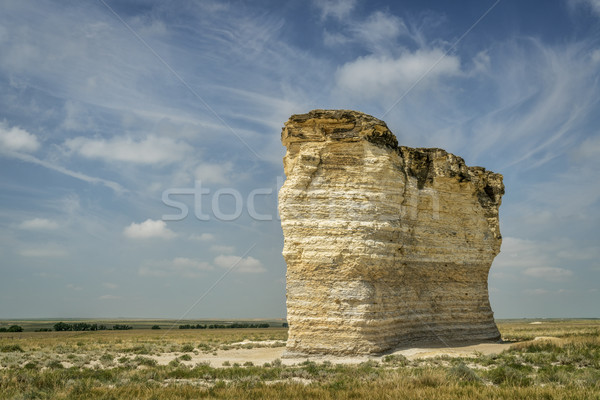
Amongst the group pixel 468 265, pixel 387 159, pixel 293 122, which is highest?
pixel 293 122

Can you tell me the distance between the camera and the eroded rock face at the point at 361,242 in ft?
54.2

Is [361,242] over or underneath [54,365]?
over

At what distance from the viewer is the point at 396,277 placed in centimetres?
1817

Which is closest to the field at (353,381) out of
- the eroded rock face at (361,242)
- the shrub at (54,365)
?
the shrub at (54,365)

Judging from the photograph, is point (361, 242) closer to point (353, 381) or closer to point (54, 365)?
point (353, 381)

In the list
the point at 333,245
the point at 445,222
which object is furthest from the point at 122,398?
the point at 445,222

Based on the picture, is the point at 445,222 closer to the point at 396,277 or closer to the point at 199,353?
the point at 396,277

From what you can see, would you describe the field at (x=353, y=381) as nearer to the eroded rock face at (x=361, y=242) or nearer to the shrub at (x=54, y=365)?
the shrub at (x=54, y=365)

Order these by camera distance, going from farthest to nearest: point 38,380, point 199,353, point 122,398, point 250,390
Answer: point 199,353
point 38,380
point 250,390
point 122,398

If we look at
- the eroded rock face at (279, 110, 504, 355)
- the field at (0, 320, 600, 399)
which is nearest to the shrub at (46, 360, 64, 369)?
the field at (0, 320, 600, 399)

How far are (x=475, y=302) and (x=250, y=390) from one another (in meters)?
15.3

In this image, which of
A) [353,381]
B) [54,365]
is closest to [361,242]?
[353,381]

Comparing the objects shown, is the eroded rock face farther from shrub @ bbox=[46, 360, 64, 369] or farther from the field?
shrub @ bbox=[46, 360, 64, 369]

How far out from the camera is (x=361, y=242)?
16672 mm
